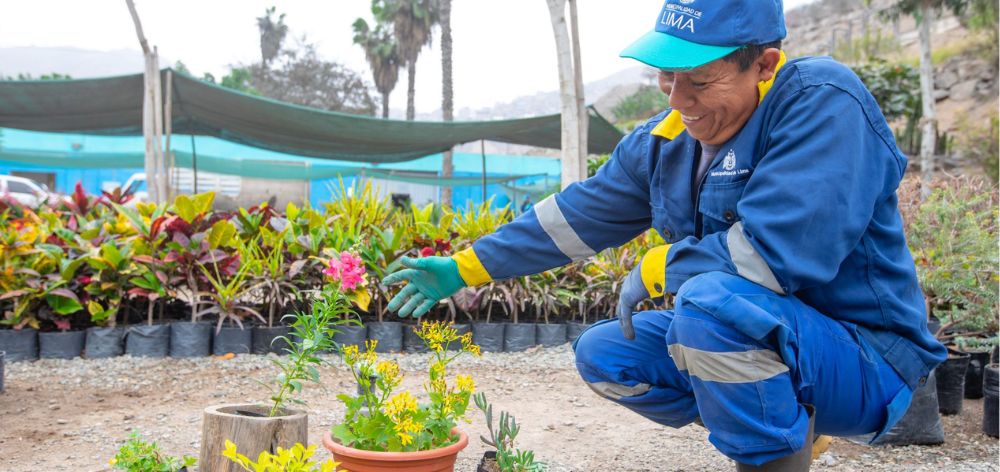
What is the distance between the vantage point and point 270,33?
51.2 metres

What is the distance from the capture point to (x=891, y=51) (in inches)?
1394

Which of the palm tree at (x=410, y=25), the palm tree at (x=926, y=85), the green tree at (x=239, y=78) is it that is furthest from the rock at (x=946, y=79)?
the green tree at (x=239, y=78)

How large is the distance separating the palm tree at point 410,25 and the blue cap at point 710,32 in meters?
30.7

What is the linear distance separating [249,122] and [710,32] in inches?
327

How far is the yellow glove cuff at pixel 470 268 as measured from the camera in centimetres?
218

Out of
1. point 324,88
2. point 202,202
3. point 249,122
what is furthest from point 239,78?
point 202,202

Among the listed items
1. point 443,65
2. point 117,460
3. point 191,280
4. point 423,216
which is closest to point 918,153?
point 443,65

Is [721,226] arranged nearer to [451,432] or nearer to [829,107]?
[829,107]

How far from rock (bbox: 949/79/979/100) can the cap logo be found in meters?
31.0

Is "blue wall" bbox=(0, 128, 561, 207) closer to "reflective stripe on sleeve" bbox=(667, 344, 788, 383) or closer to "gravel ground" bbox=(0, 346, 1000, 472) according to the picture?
"gravel ground" bbox=(0, 346, 1000, 472)

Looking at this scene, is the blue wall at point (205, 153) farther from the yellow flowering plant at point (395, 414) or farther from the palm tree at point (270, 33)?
the palm tree at point (270, 33)

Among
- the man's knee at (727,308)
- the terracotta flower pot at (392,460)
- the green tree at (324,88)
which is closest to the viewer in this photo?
the man's knee at (727,308)

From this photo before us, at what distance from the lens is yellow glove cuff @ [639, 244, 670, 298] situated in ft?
5.76

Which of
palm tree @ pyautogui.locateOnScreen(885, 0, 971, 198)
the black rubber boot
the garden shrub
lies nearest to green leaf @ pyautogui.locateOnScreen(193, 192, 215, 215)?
the black rubber boot
